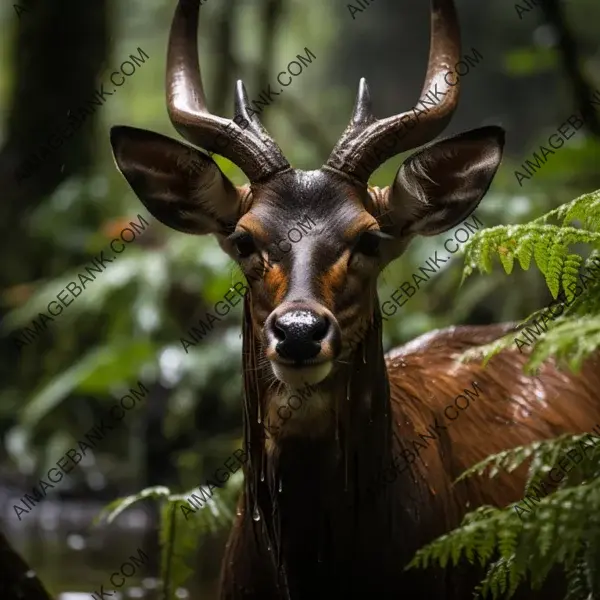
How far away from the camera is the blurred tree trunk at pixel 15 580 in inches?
246

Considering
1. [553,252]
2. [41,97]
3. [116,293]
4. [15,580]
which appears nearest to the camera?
[553,252]

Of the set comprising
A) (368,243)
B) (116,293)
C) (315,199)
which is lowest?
(368,243)

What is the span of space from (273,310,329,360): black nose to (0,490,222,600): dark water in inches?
144

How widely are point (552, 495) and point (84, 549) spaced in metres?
6.75

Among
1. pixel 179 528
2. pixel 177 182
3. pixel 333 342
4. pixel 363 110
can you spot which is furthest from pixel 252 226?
pixel 179 528

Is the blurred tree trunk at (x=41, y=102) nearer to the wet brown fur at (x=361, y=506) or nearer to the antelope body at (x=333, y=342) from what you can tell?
the antelope body at (x=333, y=342)

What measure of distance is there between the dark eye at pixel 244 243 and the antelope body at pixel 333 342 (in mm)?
10

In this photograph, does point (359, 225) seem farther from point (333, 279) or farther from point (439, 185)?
point (439, 185)

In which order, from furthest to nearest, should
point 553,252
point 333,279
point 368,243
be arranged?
1. point 368,243
2. point 333,279
3. point 553,252

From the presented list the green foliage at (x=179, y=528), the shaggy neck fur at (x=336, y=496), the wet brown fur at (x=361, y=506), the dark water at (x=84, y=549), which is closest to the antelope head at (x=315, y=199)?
the shaggy neck fur at (x=336, y=496)

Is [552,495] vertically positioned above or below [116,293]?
below

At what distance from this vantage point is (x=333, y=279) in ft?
16.1

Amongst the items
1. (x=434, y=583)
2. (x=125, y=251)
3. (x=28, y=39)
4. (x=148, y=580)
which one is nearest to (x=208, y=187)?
(x=434, y=583)

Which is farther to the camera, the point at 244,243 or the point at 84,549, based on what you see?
the point at 84,549
